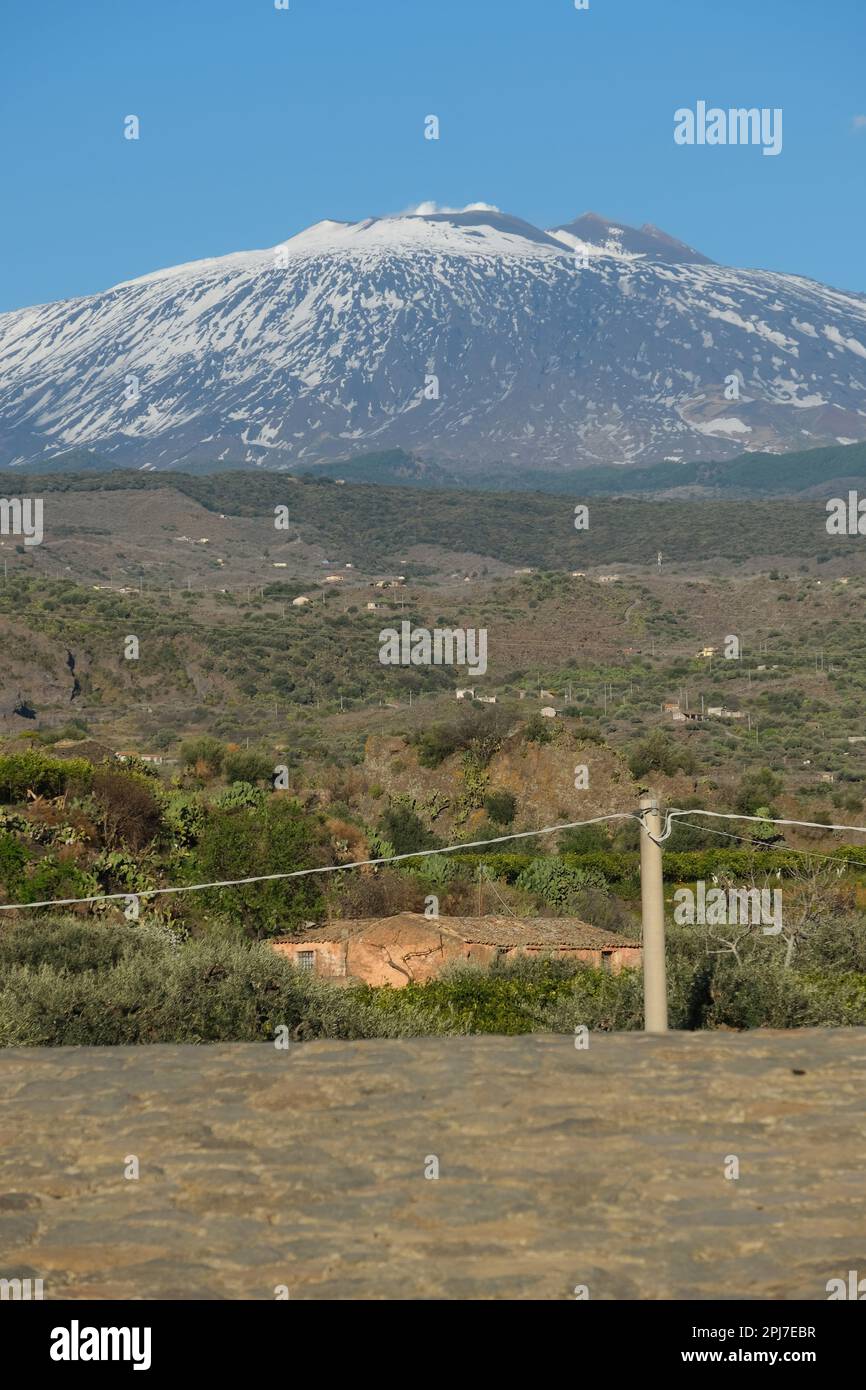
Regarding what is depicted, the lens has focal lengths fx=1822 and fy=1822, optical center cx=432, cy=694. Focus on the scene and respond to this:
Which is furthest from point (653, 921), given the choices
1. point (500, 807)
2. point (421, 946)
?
point (500, 807)

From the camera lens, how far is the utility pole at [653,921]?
10359 mm

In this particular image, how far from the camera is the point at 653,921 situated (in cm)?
1063

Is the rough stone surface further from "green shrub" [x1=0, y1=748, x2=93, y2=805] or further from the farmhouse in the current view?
"green shrub" [x1=0, y1=748, x2=93, y2=805]

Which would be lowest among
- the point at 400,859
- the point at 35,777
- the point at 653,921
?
the point at 653,921

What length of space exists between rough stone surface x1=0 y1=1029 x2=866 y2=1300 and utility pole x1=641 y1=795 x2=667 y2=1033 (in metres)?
1.87

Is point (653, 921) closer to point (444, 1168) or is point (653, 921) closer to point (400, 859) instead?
point (444, 1168)

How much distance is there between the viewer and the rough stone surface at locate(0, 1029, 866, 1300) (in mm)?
6215

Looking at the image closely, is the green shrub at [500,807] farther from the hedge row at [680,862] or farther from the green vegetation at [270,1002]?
the green vegetation at [270,1002]

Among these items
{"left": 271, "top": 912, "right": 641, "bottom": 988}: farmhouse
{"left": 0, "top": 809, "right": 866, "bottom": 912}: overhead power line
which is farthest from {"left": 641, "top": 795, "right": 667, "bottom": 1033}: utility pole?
{"left": 271, "top": 912, "right": 641, "bottom": 988}: farmhouse

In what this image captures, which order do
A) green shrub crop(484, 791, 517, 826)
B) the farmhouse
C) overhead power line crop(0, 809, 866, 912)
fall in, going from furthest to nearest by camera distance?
1. green shrub crop(484, 791, 517, 826)
2. the farmhouse
3. overhead power line crop(0, 809, 866, 912)

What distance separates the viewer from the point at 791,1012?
1334cm

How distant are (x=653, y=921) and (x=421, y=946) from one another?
15366 millimetres

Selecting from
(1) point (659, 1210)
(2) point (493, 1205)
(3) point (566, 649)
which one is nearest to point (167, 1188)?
(2) point (493, 1205)
